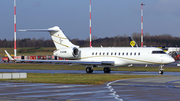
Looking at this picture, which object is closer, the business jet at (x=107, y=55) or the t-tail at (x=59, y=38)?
the business jet at (x=107, y=55)

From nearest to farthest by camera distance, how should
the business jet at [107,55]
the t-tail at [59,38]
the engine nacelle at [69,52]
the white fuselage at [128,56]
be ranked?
1. the white fuselage at [128,56]
2. the business jet at [107,55]
3. the engine nacelle at [69,52]
4. the t-tail at [59,38]

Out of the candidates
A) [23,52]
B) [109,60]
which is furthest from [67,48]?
[23,52]

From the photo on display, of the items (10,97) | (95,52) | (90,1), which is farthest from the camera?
(90,1)

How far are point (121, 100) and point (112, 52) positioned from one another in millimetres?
24097

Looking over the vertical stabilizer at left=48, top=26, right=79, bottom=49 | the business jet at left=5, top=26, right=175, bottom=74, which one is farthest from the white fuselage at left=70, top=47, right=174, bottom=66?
the vertical stabilizer at left=48, top=26, right=79, bottom=49

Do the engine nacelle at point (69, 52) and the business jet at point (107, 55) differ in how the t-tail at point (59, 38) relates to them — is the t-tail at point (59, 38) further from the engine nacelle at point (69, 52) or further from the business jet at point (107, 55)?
the engine nacelle at point (69, 52)

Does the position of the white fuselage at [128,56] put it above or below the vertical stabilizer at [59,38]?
below

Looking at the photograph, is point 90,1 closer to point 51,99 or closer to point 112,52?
point 112,52

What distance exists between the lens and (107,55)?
38.1 metres

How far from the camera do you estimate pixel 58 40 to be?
42031mm

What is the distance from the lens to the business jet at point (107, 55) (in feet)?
117

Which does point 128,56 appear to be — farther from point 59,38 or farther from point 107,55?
point 59,38

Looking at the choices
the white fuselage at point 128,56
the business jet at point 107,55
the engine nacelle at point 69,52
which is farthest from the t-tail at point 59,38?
the white fuselage at point 128,56

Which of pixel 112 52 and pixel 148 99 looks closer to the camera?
pixel 148 99
